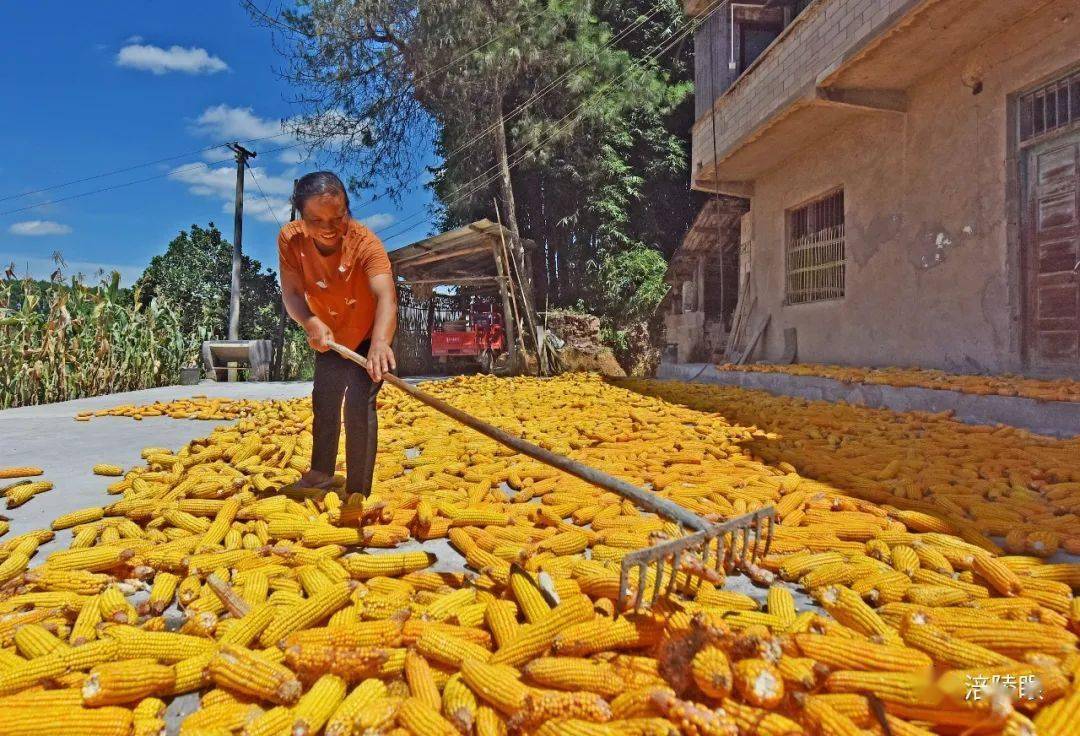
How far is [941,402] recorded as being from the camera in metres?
5.47

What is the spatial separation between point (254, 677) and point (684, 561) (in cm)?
134

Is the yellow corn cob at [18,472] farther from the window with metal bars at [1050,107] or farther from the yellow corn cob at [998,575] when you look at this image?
the window with metal bars at [1050,107]

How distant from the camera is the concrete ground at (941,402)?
4.46 meters

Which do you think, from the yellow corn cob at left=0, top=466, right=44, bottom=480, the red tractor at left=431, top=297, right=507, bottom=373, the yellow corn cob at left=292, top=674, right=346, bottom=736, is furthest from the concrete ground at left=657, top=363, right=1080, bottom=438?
the red tractor at left=431, top=297, right=507, bottom=373

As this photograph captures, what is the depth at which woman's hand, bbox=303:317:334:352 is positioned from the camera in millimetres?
2893

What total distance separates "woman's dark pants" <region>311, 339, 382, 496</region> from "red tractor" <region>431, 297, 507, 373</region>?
11643 millimetres

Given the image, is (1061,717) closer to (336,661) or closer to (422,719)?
(422,719)

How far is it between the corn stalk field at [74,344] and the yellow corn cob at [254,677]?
1048 centimetres

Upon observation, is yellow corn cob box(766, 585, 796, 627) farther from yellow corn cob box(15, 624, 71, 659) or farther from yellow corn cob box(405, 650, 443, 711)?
yellow corn cob box(15, 624, 71, 659)

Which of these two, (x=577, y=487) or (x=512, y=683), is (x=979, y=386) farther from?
(x=512, y=683)

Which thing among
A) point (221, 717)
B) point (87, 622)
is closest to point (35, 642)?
point (87, 622)

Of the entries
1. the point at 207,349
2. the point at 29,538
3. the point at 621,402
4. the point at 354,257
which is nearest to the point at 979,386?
the point at 621,402

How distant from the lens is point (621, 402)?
7633 mm

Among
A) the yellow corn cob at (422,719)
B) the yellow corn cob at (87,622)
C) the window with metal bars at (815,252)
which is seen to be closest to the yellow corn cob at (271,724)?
the yellow corn cob at (422,719)
